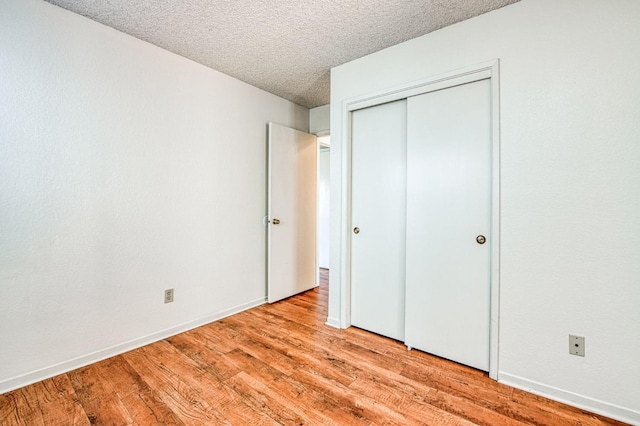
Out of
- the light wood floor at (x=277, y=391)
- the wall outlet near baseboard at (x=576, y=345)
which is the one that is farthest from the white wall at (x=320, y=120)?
the wall outlet near baseboard at (x=576, y=345)

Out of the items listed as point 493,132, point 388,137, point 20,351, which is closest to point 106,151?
point 20,351

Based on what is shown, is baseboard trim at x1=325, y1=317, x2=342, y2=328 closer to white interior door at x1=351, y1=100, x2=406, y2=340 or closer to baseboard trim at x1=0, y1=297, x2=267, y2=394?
white interior door at x1=351, y1=100, x2=406, y2=340

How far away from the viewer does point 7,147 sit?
1.69m

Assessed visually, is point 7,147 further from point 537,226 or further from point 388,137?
point 537,226

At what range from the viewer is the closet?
1.94 meters

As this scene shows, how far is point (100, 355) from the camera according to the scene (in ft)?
6.66

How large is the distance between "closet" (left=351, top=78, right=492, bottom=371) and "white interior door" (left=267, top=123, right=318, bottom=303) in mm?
1047


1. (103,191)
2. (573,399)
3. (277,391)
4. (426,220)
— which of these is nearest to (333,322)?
(277,391)

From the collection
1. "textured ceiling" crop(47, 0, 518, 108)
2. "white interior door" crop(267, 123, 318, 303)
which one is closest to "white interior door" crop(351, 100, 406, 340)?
"textured ceiling" crop(47, 0, 518, 108)

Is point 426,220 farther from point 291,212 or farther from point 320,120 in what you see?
point 320,120

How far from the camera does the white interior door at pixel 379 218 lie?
2.36m

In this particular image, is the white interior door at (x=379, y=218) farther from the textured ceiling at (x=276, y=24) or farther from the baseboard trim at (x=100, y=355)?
the baseboard trim at (x=100, y=355)

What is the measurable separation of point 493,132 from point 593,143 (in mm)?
505

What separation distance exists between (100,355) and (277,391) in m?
1.40
